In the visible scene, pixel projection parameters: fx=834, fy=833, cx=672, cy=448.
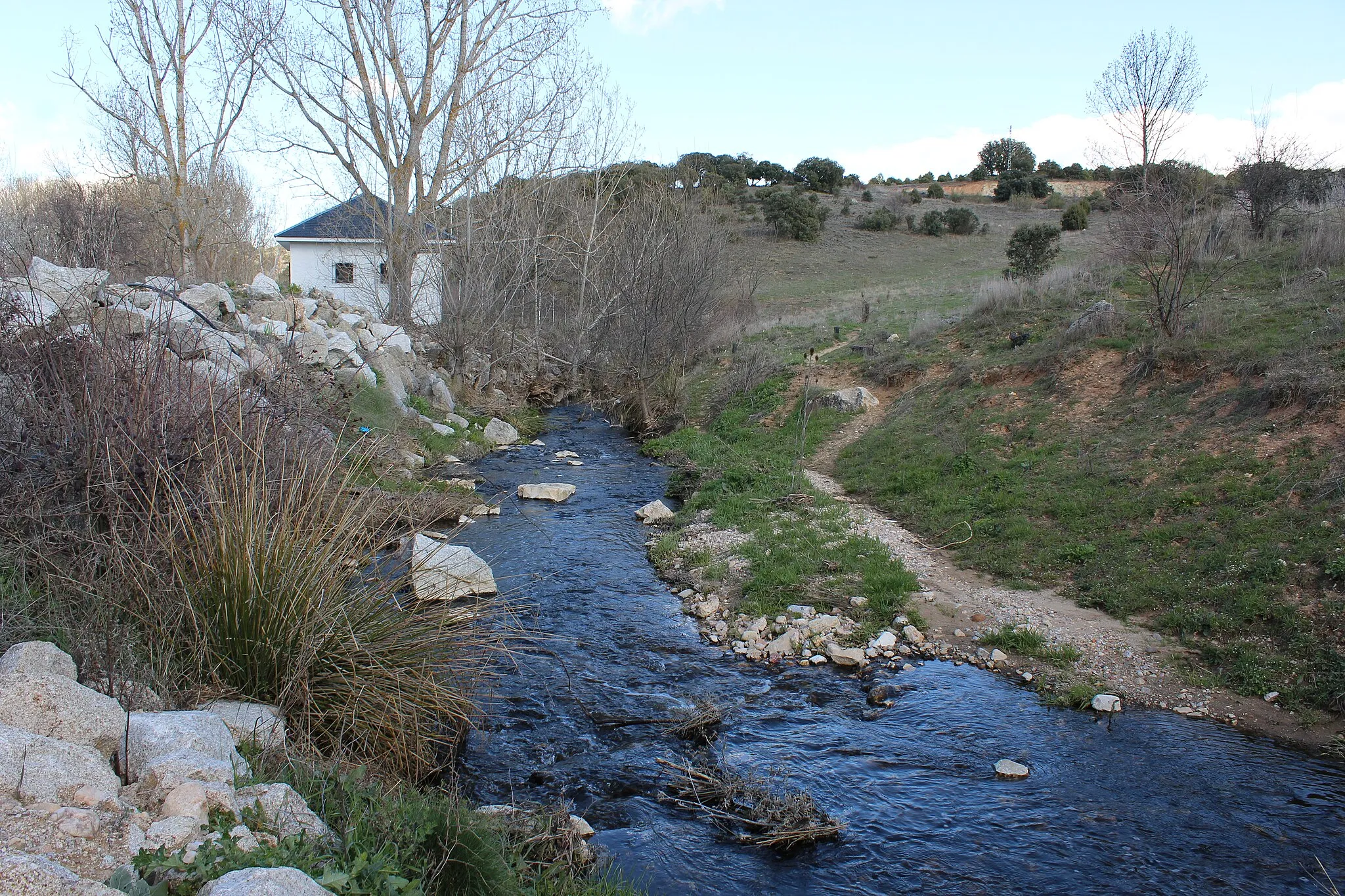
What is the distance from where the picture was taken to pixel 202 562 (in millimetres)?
4086

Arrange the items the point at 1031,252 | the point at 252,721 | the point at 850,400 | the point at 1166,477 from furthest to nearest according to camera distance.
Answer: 1. the point at 1031,252
2. the point at 850,400
3. the point at 1166,477
4. the point at 252,721

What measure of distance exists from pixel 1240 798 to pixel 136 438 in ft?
22.3

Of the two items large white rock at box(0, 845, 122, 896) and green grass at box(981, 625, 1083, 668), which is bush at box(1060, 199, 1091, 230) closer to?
green grass at box(981, 625, 1083, 668)

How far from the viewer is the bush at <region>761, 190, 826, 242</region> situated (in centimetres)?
4447

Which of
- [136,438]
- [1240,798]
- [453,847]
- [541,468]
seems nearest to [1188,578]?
[1240,798]

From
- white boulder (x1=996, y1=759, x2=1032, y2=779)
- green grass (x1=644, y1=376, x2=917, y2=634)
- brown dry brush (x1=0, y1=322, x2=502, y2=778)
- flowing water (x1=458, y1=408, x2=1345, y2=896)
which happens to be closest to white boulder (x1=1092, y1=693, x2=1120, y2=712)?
flowing water (x1=458, y1=408, x2=1345, y2=896)

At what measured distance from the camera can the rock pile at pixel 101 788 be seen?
2.36 m

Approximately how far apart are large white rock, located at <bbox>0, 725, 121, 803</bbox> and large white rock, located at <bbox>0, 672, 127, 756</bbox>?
121 millimetres

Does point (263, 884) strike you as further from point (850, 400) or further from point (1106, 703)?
point (850, 400)

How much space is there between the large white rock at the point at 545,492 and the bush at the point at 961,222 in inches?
1546

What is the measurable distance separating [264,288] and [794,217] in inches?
1331

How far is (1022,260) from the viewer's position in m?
20.5

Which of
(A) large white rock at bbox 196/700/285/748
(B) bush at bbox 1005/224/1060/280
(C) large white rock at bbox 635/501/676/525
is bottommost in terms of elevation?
(C) large white rock at bbox 635/501/676/525

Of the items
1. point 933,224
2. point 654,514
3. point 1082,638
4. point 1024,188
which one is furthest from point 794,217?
point 1082,638
